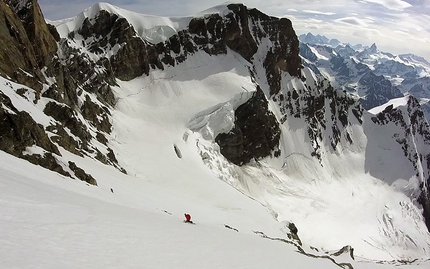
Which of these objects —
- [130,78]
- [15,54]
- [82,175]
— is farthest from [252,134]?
[82,175]

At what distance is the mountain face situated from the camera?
3603 cm

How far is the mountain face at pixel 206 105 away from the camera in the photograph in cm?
3603

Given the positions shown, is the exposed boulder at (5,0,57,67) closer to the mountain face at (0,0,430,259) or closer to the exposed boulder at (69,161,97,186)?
the mountain face at (0,0,430,259)

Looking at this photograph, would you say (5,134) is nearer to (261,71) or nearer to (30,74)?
(30,74)

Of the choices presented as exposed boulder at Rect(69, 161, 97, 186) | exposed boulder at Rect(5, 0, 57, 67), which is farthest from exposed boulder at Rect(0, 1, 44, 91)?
exposed boulder at Rect(69, 161, 97, 186)

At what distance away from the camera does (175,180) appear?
45.5 meters

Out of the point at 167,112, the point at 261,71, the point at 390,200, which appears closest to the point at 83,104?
the point at 167,112

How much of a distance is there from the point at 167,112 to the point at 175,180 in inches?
1138

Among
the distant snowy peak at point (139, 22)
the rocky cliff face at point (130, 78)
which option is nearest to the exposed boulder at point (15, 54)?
the rocky cliff face at point (130, 78)

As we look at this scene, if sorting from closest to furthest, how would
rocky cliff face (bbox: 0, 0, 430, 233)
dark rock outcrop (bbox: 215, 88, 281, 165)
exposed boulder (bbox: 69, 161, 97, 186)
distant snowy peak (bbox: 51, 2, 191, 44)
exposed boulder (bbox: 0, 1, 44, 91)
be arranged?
exposed boulder (bbox: 69, 161, 97, 186), rocky cliff face (bbox: 0, 0, 430, 233), exposed boulder (bbox: 0, 1, 44, 91), distant snowy peak (bbox: 51, 2, 191, 44), dark rock outcrop (bbox: 215, 88, 281, 165)

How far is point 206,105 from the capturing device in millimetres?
75562

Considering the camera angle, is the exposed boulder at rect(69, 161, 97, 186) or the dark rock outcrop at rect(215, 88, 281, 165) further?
the dark rock outcrop at rect(215, 88, 281, 165)

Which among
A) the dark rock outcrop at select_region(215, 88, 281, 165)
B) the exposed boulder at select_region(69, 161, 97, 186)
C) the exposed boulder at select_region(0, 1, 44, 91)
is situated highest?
the exposed boulder at select_region(0, 1, 44, 91)

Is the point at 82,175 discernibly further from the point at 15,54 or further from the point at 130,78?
the point at 130,78
